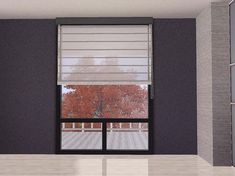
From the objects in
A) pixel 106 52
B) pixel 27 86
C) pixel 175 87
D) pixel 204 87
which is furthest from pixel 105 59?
pixel 204 87

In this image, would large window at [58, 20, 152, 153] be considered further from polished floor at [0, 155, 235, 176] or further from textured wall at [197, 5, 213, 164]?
textured wall at [197, 5, 213, 164]

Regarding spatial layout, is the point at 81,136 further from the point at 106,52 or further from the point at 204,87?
the point at 204,87

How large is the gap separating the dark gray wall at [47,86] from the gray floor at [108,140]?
14.6ft

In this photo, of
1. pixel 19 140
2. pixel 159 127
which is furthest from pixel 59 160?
pixel 159 127

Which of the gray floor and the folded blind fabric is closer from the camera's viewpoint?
the folded blind fabric

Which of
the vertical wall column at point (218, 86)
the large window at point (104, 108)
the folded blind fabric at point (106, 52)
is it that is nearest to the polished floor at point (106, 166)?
the vertical wall column at point (218, 86)

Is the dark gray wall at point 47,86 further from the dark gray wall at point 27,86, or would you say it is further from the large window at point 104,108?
the large window at point 104,108

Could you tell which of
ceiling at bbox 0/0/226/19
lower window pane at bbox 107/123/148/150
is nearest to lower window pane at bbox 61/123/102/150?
lower window pane at bbox 107/123/148/150

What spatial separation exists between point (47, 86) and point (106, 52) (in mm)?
1420

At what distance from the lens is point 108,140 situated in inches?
549

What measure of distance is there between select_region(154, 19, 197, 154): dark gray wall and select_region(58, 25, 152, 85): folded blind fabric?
25 cm

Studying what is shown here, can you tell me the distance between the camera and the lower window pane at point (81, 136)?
43.6 feet

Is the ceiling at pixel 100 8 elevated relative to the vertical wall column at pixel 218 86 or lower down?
elevated

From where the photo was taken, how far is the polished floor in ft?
20.6
